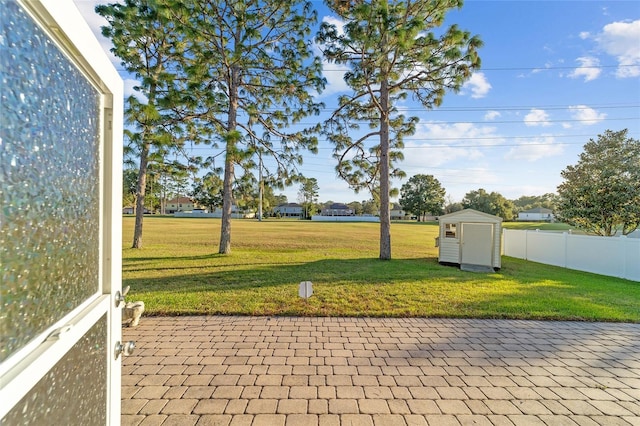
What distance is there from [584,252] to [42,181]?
13.0 metres

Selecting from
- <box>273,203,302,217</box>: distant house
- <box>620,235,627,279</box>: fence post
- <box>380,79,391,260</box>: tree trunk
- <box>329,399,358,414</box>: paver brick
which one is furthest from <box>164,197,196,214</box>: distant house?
<box>329,399,358,414</box>: paver brick

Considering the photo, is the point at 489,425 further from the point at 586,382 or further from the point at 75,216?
the point at 75,216

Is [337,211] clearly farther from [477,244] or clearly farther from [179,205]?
[477,244]

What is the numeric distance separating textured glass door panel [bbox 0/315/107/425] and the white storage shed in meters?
10.1

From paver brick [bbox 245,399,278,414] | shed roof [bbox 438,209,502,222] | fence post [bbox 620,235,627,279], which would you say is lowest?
paver brick [bbox 245,399,278,414]

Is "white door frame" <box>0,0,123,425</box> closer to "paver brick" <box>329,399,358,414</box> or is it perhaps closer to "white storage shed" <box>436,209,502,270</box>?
"paver brick" <box>329,399,358,414</box>

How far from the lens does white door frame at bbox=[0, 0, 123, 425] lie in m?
0.82

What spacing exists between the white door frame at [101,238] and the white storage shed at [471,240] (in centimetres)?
1001

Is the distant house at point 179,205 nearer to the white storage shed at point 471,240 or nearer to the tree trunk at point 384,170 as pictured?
the tree trunk at point 384,170

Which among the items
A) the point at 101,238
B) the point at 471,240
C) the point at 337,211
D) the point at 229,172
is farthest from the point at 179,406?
the point at 337,211

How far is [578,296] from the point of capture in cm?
608

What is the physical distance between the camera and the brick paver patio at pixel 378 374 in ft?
7.79

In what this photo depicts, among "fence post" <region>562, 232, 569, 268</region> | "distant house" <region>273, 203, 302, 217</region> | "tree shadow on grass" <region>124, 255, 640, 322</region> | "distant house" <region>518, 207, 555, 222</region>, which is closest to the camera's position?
"tree shadow on grass" <region>124, 255, 640, 322</region>

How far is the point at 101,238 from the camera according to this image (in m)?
1.46
